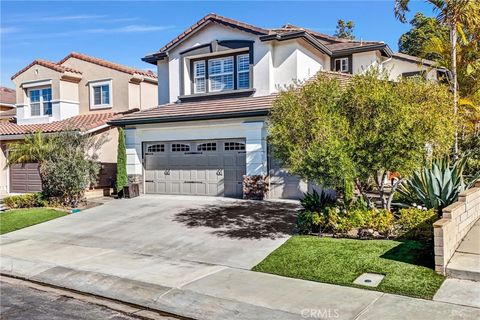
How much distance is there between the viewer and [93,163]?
17.6 meters

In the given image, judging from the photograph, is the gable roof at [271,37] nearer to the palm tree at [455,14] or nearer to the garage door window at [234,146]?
the garage door window at [234,146]

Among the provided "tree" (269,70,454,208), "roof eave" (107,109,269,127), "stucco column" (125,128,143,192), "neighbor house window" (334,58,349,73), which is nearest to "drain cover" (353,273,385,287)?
"tree" (269,70,454,208)

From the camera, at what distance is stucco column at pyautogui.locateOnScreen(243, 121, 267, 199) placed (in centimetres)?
1659

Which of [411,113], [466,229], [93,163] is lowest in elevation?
[466,229]

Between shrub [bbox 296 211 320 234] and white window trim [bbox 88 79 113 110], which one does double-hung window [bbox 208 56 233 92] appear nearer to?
white window trim [bbox 88 79 113 110]

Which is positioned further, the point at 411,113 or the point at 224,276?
the point at 411,113

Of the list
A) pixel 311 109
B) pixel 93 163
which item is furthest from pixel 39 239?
pixel 311 109

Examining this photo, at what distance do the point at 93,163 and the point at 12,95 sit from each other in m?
21.3

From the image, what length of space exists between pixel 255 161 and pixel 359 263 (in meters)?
8.76

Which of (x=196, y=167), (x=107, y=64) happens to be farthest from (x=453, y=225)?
(x=107, y=64)

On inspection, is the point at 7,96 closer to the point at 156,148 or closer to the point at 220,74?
the point at 156,148

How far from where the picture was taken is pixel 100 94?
81.1 ft

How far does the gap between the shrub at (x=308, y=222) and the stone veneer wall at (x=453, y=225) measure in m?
3.15

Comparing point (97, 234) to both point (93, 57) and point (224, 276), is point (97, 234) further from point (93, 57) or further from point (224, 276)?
point (93, 57)
